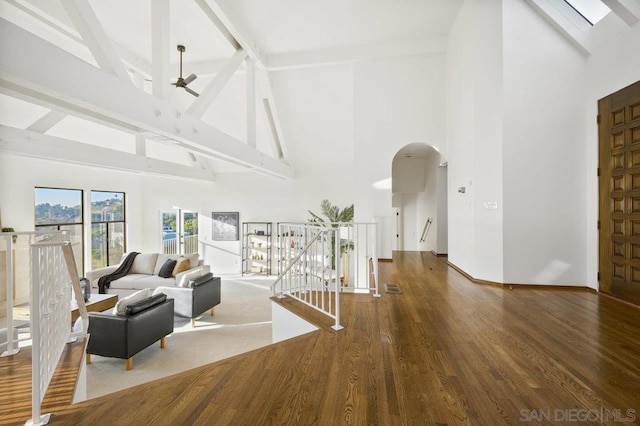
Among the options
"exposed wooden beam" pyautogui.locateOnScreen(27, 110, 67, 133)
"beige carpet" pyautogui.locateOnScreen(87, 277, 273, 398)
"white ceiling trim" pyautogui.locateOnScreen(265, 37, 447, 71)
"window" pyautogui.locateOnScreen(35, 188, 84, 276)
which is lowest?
"beige carpet" pyautogui.locateOnScreen(87, 277, 273, 398)

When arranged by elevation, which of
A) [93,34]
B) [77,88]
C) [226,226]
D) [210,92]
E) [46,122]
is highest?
[210,92]

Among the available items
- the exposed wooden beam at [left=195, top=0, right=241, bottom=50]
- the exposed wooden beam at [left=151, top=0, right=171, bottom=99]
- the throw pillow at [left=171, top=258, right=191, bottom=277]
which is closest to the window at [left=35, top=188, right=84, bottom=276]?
the throw pillow at [left=171, top=258, right=191, bottom=277]

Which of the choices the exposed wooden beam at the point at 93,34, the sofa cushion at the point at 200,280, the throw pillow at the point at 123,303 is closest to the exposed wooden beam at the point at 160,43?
the exposed wooden beam at the point at 93,34

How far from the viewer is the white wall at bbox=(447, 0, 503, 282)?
4.51 metres

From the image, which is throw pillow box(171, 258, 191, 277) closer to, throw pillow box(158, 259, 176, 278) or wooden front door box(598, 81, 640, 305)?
throw pillow box(158, 259, 176, 278)

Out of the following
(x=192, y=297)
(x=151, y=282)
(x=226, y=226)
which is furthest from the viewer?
(x=226, y=226)

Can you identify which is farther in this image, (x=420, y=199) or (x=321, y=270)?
(x=420, y=199)

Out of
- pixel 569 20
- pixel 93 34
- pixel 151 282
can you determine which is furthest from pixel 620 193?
pixel 151 282

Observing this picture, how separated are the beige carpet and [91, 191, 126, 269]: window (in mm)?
4432

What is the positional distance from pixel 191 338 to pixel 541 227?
6.34 metres

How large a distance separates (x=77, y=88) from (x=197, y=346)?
4.36 m

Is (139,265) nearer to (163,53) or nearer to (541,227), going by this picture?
(163,53)

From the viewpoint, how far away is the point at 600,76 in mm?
3992

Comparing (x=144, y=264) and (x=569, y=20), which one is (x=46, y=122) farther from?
(x=569, y=20)
